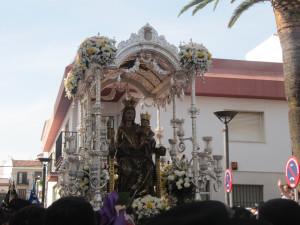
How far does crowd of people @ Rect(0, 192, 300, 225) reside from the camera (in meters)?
1.83

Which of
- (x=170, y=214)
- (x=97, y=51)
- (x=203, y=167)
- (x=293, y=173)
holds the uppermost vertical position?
(x=97, y=51)

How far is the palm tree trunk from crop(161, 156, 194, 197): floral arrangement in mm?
4062

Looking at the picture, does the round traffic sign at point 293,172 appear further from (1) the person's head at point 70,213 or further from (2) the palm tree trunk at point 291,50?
(1) the person's head at point 70,213

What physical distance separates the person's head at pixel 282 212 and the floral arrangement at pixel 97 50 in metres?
6.43

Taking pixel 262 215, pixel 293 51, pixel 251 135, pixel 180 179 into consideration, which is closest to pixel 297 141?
pixel 293 51

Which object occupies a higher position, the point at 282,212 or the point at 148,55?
the point at 148,55

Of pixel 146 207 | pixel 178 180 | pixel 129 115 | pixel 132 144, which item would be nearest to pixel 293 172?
pixel 178 180

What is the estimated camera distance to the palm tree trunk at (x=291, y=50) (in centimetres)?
1242

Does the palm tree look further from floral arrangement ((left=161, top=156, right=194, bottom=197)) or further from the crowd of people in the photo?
the crowd of people

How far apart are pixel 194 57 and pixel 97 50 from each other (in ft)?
6.34

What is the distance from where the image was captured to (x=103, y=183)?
28.9 ft

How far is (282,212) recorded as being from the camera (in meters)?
2.81

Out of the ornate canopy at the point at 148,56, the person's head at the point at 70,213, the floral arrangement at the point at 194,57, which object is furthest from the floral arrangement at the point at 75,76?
the person's head at the point at 70,213

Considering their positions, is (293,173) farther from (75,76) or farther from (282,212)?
(282,212)
